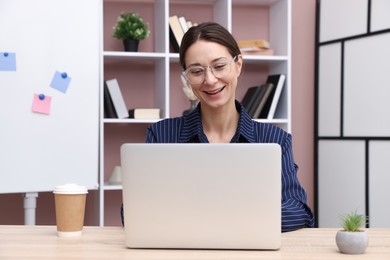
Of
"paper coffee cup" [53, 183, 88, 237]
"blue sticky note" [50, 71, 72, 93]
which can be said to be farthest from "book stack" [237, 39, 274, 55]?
"paper coffee cup" [53, 183, 88, 237]

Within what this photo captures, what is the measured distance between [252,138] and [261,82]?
186 cm

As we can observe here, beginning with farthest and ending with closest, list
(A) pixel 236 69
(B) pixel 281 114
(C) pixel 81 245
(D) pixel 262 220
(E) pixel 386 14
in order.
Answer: (B) pixel 281 114, (E) pixel 386 14, (A) pixel 236 69, (C) pixel 81 245, (D) pixel 262 220

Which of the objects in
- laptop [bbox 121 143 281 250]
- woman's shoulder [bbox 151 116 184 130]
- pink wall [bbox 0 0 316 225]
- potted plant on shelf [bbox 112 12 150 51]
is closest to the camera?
laptop [bbox 121 143 281 250]

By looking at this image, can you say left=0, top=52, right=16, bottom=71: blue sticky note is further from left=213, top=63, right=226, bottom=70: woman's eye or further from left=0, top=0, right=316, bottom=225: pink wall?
left=0, top=0, right=316, bottom=225: pink wall

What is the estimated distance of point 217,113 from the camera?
7.34 feet

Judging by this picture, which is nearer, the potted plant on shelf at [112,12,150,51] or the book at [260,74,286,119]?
the potted plant on shelf at [112,12,150,51]

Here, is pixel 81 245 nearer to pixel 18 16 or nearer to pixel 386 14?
pixel 18 16

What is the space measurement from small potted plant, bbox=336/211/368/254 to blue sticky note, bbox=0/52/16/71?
2198mm

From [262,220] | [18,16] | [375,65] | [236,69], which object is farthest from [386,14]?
[262,220]

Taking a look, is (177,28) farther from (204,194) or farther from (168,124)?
(204,194)

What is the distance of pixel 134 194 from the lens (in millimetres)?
1479

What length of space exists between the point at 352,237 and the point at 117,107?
2.29 m

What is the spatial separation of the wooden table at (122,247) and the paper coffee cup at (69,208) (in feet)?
0.10

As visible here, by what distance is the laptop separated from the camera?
1.43 m
